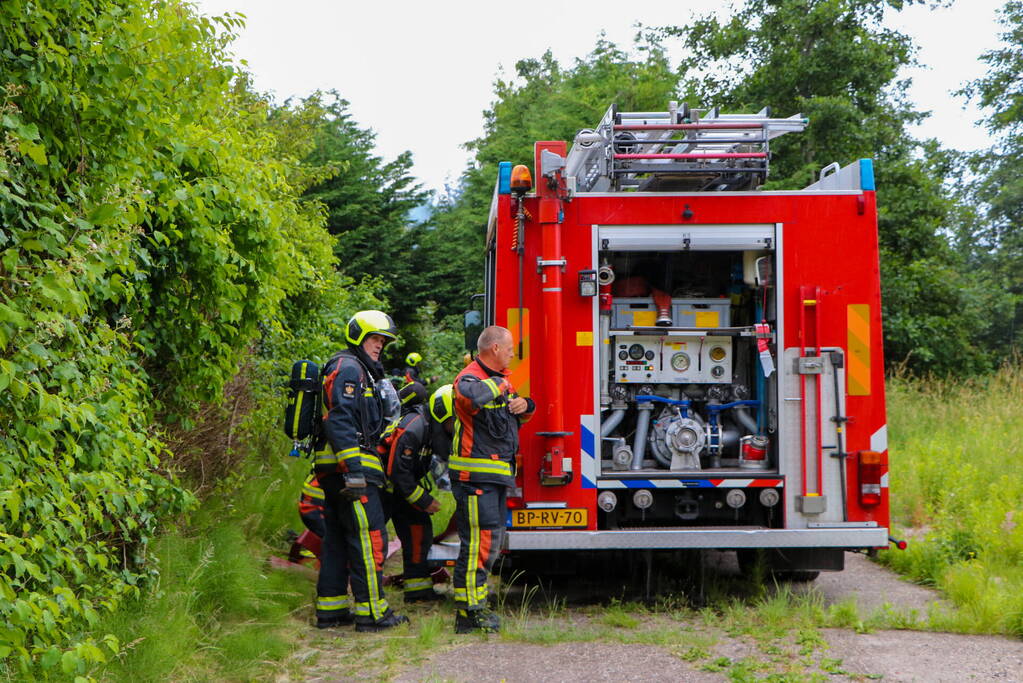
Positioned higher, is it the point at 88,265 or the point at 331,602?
the point at 88,265

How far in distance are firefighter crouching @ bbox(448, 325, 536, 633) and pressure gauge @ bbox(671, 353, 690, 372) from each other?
1.11m

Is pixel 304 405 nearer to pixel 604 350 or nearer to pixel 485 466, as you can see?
pixel 485 466

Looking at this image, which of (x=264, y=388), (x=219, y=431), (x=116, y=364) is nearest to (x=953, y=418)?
(x=264, y=388)

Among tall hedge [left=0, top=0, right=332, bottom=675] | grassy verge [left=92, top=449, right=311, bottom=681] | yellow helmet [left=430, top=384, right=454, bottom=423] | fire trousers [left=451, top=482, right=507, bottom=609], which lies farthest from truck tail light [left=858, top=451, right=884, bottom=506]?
tall hedge [left=0, top=0, right=332, bottom=675]

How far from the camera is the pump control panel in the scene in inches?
265

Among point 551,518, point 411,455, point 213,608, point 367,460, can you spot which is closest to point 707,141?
point 551,518

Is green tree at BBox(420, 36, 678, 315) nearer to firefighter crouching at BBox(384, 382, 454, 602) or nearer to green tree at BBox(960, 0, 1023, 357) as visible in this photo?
green tree at BBox(960, 0, 1023, 357)

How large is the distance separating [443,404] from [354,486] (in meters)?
0.77

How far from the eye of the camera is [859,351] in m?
6.39

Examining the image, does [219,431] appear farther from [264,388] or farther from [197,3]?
[197,3]

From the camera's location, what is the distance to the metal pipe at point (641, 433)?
6.69 meters

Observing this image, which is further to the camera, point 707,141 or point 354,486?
point 707,141

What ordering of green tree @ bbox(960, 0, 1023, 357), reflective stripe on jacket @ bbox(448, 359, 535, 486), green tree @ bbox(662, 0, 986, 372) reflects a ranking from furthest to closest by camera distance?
green tree @ bbox(960, 0, 1023, 357) < green tree @ bbox(662, 0, 986, 372) < reflective stripe on jacket @ bbox(448, 359, 535, 486)

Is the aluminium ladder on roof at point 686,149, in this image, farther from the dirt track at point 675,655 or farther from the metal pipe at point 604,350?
the dirt track at point 675,655
